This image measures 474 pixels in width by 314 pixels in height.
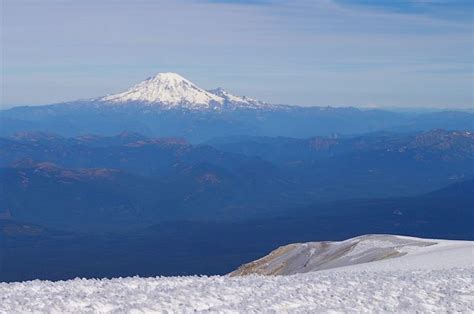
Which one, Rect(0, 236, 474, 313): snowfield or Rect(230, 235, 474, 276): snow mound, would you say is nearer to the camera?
Rect(0, 236, 474, 313): snowfield

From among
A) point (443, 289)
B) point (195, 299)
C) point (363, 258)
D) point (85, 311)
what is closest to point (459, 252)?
Answer: point (363, 258)

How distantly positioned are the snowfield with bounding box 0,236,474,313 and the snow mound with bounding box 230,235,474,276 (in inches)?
971

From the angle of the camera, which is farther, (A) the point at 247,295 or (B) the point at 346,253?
(B) the point at 346,253

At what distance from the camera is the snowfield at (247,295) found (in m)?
24.6

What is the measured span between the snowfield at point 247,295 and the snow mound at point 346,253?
2465cm

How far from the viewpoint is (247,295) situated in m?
26.9

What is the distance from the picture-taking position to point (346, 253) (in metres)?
85.8

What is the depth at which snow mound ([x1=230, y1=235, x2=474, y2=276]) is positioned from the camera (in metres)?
72.8

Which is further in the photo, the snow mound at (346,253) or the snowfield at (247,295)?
the snow mound at (346,253)

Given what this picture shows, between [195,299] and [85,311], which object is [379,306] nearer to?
[195,299]

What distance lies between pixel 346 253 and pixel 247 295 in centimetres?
6067

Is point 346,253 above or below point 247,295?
below

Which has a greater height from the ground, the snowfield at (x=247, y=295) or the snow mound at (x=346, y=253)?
the snowfield at (x=247, y=295)

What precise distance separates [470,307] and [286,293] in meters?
6.94
